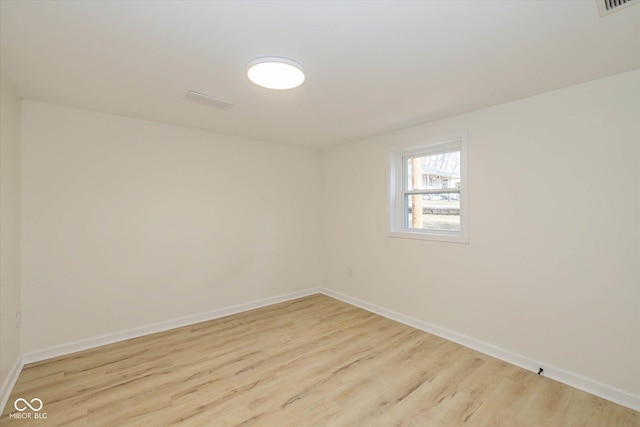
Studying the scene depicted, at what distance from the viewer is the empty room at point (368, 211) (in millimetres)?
1631

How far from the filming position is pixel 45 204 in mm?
2582

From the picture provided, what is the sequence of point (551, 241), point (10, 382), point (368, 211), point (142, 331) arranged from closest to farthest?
point (10, 382) < point (551, 241) < point (142, 331) < point (368, 211)

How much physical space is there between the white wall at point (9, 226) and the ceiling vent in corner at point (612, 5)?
3804mm

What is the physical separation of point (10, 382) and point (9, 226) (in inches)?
48.0

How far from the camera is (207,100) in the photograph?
2.51 m

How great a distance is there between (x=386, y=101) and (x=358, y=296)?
2.69 meters

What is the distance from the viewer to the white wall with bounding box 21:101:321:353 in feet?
8.46

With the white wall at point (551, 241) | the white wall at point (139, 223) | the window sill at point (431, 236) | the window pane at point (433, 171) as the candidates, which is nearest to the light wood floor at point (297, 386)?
the white wall at point (551, 241)

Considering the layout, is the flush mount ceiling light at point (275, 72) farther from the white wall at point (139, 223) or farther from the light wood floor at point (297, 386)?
the light wood floor at point (297, 386)

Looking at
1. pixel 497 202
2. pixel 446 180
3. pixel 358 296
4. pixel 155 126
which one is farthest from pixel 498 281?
pixel 155 126

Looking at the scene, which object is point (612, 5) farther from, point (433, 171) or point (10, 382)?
point (10, 382)

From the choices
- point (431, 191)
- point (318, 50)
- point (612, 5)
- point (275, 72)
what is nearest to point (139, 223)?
point (275, 72)

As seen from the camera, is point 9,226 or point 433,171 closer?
point 9,226

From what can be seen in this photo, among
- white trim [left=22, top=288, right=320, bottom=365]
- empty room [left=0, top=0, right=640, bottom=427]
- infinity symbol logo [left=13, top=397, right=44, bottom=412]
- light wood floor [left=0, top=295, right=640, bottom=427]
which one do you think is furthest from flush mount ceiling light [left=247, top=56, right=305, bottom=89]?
white trim [left=22, top=288, right=320, bottom=365]
